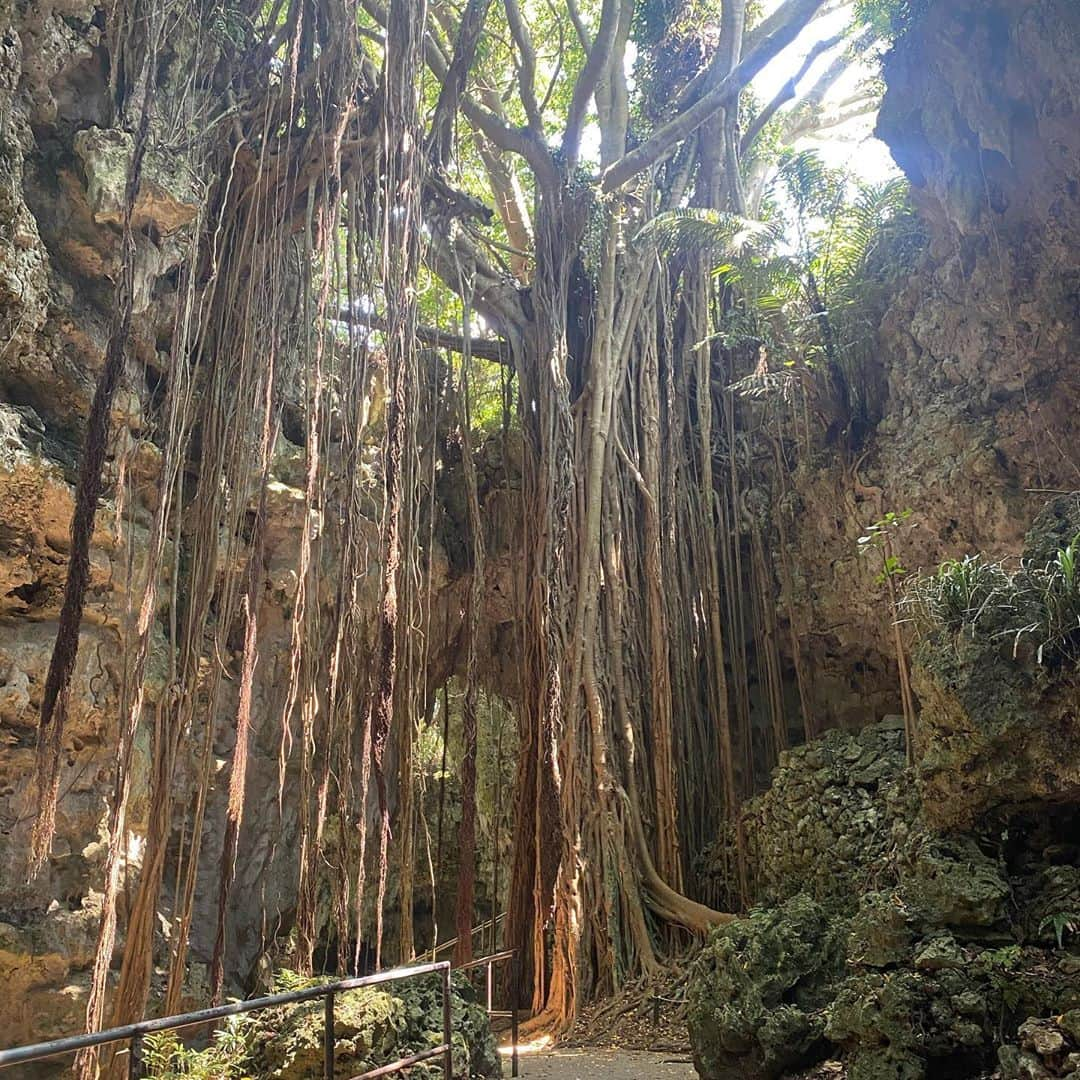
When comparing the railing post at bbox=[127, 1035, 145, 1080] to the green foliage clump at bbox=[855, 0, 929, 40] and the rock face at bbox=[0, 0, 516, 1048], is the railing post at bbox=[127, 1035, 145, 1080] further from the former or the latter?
the green foliage clump at bbox=[855, 0, 929, 40]

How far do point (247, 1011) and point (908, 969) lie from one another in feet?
6.35

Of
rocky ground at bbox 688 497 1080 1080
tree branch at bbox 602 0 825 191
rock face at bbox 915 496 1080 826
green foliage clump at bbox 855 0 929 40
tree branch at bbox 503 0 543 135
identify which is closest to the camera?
rocky ground at bbox 688 497 1080 1080

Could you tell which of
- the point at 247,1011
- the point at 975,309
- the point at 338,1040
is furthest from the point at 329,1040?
the point at 975,309

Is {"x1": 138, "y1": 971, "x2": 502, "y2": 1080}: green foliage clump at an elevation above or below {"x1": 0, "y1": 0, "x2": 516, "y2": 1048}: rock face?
below

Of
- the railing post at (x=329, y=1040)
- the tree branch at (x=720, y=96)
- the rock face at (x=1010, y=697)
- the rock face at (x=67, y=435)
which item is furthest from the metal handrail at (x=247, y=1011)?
the tree branch at (x=720, y=96)

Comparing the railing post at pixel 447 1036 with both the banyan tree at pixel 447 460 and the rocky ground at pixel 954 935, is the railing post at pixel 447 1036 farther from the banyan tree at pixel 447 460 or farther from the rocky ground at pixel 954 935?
the rocky ground at pixel 954 935

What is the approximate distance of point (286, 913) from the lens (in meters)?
6.15

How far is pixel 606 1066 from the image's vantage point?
380 cm

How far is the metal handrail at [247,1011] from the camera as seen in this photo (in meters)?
1.37

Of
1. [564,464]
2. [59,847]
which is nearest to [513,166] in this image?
[564,464]

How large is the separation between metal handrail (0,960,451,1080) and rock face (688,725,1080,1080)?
3.74ft

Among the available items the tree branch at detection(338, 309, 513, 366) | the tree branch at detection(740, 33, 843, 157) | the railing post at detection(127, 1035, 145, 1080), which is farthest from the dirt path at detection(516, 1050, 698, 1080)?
the tree branch at detection(740, 33, 843, 157)

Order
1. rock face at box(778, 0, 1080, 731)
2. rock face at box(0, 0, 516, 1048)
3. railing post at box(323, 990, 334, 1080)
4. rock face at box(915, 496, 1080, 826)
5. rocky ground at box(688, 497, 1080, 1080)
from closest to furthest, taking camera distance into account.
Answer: railing post at box(323, 990, 334, 1080) → rocky ground at box(688, 497, 1080, 1080) → rock face at box(915, 496, 1080, 826) → rock face at box(0, 0, 516, 1048) → rock face at box(778, 0, 1080, 731)

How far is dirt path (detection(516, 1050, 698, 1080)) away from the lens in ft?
11.7
